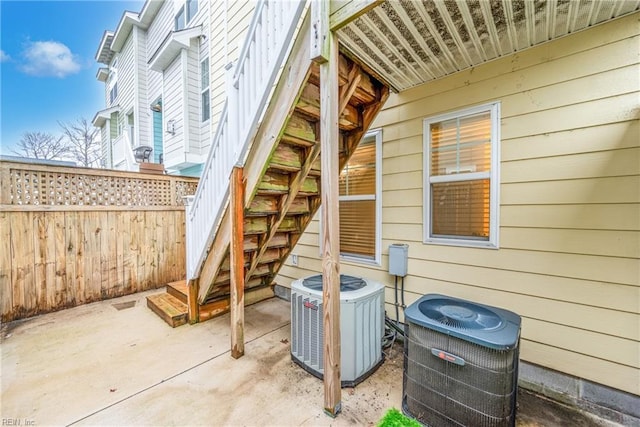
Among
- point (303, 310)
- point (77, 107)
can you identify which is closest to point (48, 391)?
point (303, 310)

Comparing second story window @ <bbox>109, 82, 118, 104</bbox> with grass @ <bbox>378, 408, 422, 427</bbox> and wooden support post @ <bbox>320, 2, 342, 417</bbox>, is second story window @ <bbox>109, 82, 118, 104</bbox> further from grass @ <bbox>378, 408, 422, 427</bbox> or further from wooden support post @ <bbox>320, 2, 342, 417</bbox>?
grass @ <bbox>378, 408, 422, 427</bbox>

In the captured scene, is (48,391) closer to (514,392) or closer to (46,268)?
(46,268)

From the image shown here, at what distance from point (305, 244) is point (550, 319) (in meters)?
2.64

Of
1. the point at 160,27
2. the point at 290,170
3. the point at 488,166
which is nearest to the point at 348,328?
the point at 290,170

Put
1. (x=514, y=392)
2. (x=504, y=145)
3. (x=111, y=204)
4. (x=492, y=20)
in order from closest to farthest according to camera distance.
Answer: (x=514, y=392)
(x=492, y=20)
(x=504, y=145)
(x=111, y=204)

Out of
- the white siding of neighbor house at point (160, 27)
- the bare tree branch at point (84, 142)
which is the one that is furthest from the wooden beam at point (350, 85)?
the bare tree branch at point (84, 142)

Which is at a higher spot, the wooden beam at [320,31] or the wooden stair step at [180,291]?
the wooden beam at [320,31]

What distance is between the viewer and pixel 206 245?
274 cm

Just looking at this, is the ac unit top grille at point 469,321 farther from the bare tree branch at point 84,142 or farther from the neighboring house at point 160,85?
the bare tree branch at point 84,142

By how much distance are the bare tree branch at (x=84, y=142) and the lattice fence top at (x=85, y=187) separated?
379 inches

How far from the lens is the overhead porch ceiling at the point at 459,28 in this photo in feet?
4.89

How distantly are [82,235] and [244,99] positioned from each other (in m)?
3.45

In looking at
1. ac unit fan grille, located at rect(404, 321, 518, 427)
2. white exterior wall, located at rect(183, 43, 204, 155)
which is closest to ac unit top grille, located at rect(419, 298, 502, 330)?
ac unit fan grille, located at rect(404, 321, 518, 427)

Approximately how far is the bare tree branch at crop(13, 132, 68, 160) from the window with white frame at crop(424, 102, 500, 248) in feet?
47.8
